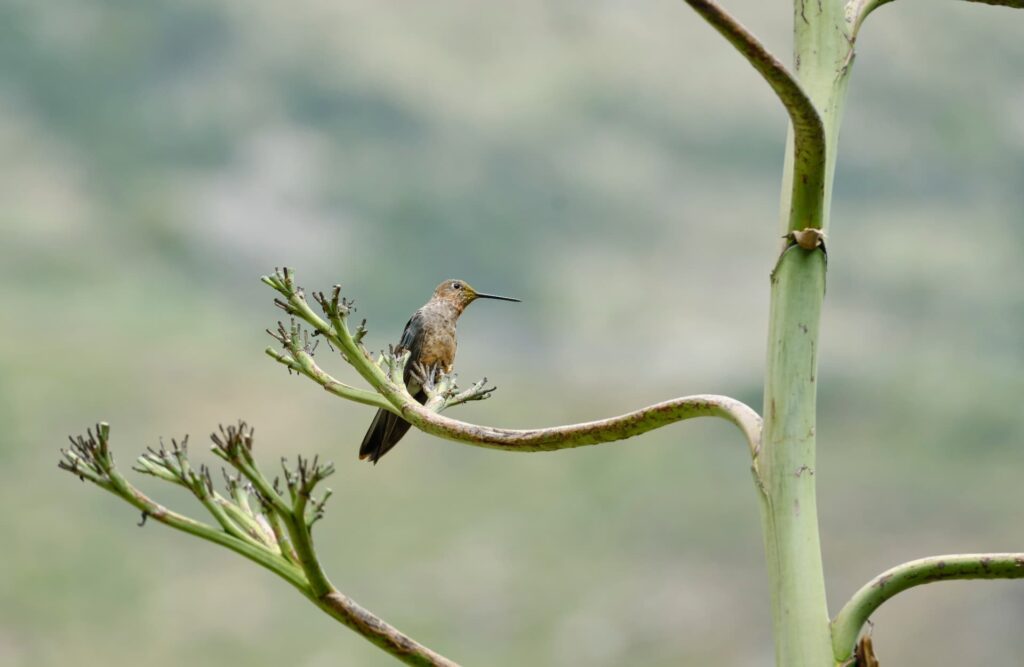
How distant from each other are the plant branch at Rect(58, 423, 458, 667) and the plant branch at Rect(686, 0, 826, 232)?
118 centimetres

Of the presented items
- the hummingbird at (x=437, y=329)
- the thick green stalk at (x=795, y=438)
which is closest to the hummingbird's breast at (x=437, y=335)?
the hummingbird at (x=437, y=329)

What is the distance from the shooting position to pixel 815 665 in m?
2.11

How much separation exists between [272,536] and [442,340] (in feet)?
12.4

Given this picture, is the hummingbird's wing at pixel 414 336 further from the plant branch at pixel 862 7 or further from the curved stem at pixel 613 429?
the plant branch at pixel 862 7

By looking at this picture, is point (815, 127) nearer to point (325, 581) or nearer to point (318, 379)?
point (325, 581)

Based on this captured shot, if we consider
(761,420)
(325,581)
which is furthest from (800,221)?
(325,581)

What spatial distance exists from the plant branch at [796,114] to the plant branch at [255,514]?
118cm

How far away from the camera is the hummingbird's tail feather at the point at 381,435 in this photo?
15.8 feet

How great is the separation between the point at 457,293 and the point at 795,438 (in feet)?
Result: 14.9

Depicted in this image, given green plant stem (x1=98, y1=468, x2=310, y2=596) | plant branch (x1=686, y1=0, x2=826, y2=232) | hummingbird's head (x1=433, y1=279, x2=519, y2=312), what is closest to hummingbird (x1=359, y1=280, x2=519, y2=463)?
hummingbird's head (x1=433, y1=279, x2=519, y2=312)

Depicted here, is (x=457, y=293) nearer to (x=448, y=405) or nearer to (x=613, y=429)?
(x=448, y=405)

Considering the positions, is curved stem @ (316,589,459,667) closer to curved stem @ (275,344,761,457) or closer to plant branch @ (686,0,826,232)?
curved stem @ (275,344,761,457)

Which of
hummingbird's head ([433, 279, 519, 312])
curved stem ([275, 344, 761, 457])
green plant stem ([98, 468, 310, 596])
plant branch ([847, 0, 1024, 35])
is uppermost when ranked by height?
hummingbird's head ([433, 279, 519, 312])

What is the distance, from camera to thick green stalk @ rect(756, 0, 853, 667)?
2174mm
